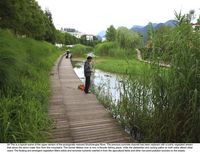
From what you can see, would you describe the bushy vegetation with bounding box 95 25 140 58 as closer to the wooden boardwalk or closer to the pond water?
the pond water

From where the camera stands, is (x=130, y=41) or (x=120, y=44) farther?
(x=120, y=44)

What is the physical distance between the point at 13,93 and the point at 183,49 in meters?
2.87

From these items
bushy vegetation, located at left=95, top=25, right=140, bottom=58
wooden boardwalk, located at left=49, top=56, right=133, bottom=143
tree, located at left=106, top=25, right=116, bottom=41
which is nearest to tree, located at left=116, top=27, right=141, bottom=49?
bushy vegetation, located at left=95, top=25, right=140, bottom=58

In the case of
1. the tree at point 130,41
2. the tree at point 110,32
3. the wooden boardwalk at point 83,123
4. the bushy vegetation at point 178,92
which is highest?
the tree at point 110,32

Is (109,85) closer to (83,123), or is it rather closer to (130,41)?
(130,41)

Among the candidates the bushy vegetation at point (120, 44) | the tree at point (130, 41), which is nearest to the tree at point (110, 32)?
the bushy vegetation at point (120, 44)

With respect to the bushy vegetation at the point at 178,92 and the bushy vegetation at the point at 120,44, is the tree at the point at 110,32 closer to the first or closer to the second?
the bushy vegetation at the point at 120,44

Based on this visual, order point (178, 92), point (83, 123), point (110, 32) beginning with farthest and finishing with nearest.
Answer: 1. point (110, 32)
2. point (83, 123)
3. point (178, 92)

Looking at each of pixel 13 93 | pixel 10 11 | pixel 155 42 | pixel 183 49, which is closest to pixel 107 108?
pixel 13 93

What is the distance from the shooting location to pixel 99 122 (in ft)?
14.6

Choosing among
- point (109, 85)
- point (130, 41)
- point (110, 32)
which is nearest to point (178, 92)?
point (130, 41)

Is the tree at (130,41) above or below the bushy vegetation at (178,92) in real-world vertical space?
above

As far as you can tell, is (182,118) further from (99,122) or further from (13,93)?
(13,93)

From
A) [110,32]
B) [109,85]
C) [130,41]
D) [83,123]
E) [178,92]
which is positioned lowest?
[83,123]
